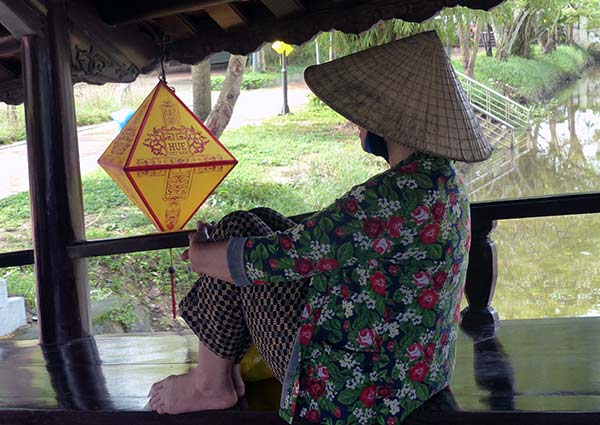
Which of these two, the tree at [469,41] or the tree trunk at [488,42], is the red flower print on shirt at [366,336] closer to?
the tree at [469,41]

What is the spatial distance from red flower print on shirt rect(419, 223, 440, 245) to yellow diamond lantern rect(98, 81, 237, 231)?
133 centimetres

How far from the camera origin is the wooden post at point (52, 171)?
2342mm

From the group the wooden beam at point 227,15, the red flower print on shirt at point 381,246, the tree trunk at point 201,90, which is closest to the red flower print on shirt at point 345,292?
the red flower print on shirt at point 381,246

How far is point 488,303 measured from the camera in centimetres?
224

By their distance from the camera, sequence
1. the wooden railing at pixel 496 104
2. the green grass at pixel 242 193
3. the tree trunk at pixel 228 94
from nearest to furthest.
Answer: the tree trunk at pixel 228 94 → the green grass at pixel 242 193 → the wooden railing at pixel 496 104

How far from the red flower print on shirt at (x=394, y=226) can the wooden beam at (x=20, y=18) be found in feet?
4.69

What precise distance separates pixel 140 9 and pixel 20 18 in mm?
372

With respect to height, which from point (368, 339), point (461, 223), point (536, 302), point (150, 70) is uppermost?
point (150, 70)

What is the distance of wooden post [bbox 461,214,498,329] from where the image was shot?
2.16 m

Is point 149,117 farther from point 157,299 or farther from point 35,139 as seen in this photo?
point 157,299

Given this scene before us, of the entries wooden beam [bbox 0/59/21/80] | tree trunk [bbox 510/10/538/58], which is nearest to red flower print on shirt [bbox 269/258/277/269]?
wooden beam [bbox 0/59/21/80]

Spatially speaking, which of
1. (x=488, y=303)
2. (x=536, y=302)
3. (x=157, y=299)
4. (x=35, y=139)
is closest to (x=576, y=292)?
(x=536, y=302)

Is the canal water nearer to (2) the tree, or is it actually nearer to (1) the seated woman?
(2) the tree

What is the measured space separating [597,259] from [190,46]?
8.71 meters
